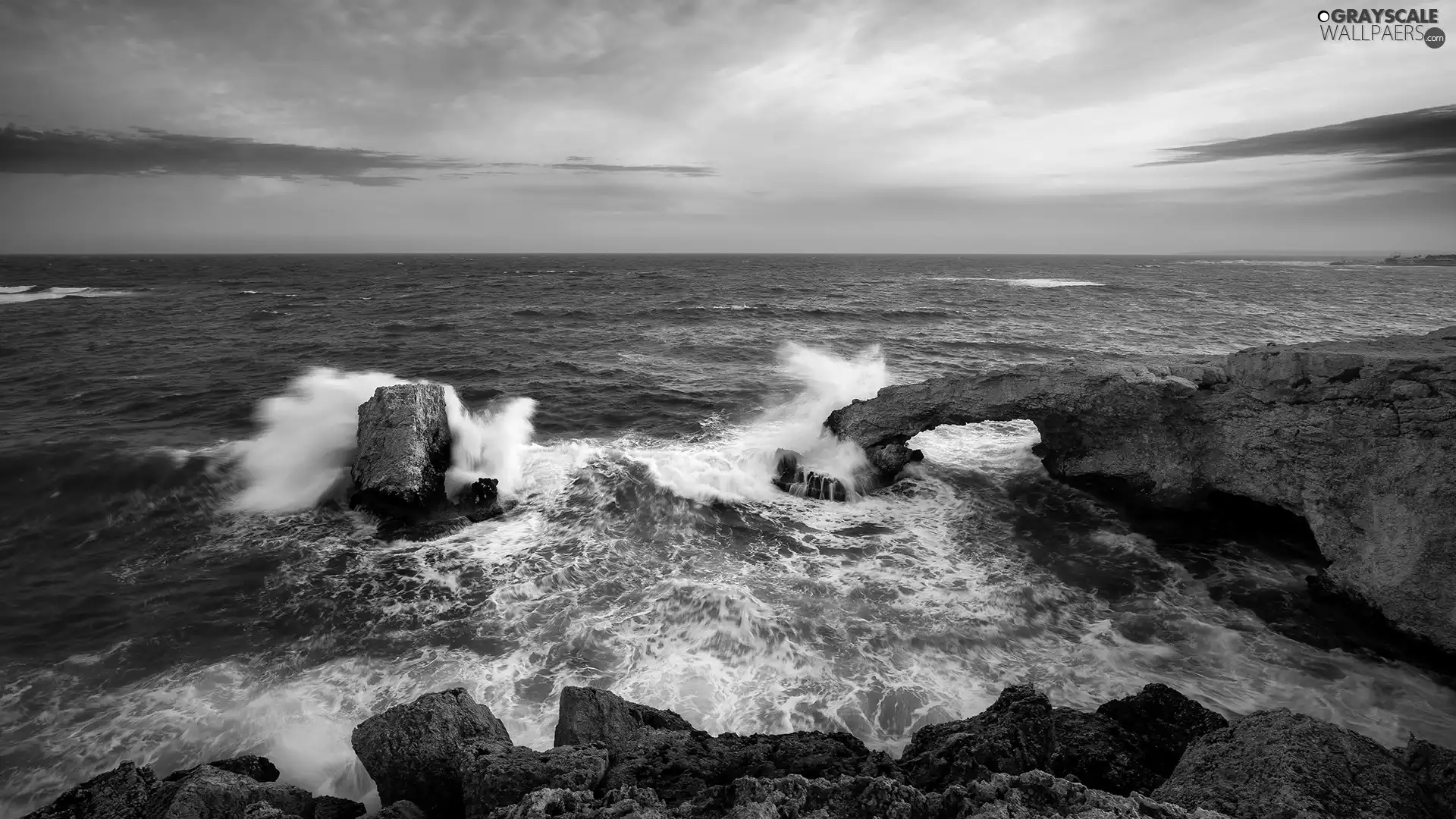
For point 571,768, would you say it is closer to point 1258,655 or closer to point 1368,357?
point 1258,655

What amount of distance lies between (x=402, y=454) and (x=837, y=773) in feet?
41.2

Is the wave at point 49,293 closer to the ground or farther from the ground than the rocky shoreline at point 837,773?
farther from the ground

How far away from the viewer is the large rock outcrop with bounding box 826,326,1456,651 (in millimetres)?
8883

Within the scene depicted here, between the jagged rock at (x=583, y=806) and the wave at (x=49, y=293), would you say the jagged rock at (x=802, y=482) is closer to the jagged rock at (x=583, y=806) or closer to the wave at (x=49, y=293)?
the jagged rock at (x=583, y=806)

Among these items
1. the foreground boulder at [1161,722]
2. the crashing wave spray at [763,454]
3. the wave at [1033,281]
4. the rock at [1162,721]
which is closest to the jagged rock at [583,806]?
the rock at [1162,721]

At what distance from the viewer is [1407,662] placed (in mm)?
8922

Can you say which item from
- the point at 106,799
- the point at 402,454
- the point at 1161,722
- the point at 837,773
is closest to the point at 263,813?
the point at 106,799

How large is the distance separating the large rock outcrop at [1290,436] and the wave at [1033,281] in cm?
7122

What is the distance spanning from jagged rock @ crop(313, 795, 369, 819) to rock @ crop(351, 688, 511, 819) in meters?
Answer: 0.28

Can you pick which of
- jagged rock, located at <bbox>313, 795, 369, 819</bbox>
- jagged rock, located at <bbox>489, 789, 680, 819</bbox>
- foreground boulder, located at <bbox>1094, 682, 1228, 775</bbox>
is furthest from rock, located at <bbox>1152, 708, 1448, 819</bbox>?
jagged rock, located at <bbox>313, 795, 369, 819</bbox>

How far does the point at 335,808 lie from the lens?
5.91 metres

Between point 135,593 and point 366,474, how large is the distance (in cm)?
434

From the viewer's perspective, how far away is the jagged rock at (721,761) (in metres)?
5.41

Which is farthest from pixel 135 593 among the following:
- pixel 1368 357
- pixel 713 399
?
pixel 1368 357
